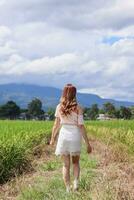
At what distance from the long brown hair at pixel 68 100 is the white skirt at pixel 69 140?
0.26m

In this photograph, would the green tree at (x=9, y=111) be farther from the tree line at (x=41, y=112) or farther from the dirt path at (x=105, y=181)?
the dirt path at (x=105, y=181)

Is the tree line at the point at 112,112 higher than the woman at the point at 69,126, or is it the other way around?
the tree line at the point at 112,112

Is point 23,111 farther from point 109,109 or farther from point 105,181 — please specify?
point 105,181

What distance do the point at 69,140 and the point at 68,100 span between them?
2.25 feet

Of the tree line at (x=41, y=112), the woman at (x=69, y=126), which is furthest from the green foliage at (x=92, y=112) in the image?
the woman at (x=69, y=126)

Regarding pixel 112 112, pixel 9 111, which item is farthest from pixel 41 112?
pixel 112 112

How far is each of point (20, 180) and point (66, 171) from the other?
5.89 ft

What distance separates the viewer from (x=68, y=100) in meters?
9.66

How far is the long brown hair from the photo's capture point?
9609 millimetres

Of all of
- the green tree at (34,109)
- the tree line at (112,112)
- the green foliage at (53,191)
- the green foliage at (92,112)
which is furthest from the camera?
the green tree at (34,109)

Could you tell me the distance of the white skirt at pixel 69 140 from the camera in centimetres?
967

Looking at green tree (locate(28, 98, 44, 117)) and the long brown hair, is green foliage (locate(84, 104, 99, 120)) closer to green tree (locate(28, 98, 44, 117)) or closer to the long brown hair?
green tree (locate(28, 98, 44, 117))

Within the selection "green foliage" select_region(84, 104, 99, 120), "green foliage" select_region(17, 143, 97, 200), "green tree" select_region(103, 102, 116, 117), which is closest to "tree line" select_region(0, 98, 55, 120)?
"green foliage" select_region(84, 104, 99, 120)

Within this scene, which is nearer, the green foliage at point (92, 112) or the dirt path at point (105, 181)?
the dirt path at point (105, 181)
